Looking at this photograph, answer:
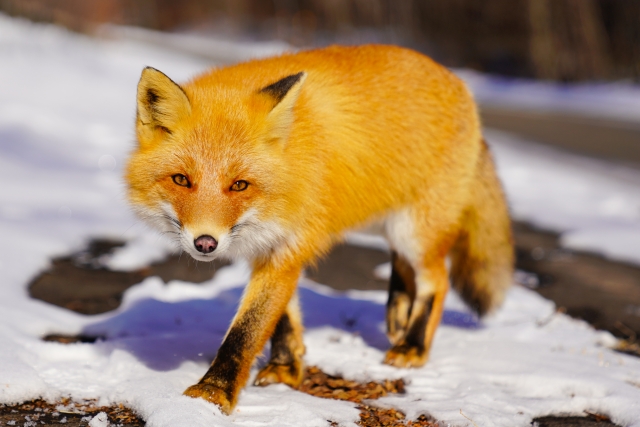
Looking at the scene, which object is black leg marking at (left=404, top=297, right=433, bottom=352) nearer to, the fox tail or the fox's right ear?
the fox tail

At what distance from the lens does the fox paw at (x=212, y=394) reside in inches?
118

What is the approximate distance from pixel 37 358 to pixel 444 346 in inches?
95.0

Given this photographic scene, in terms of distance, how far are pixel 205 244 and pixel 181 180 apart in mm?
358

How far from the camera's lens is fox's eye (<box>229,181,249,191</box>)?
9.59 ft

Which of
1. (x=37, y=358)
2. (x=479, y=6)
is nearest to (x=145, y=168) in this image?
(x=37, y=358)

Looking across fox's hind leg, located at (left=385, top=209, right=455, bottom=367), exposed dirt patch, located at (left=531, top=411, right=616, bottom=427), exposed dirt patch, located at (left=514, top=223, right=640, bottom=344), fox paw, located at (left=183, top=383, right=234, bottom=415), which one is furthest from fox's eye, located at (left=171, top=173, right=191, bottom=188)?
exposed dirt patch, located at (left=514, top=223, right=640, bottom=344)

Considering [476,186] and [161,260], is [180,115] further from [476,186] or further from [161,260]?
[161,260]

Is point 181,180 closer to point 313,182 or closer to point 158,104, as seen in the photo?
point 158,104

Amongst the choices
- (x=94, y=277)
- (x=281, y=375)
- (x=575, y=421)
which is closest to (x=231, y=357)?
(x=281, y=375)

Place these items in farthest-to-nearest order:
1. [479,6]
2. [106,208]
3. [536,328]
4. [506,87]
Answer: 1. [479,6]
2. [506,87]
3. [106,208]
4. [536,328]

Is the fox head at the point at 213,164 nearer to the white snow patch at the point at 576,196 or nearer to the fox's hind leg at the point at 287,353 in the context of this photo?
the fox's hind leg at the point at 287,353

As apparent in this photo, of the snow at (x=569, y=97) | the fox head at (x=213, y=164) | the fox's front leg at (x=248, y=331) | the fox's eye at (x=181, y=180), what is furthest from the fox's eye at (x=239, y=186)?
the snow at (x=569, y=97)

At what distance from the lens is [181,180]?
115 inches

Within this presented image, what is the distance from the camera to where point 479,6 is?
25.3 m
